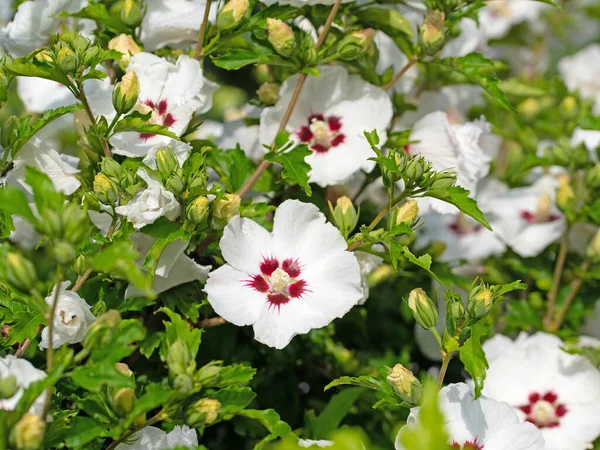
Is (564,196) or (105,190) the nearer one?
(105,190)

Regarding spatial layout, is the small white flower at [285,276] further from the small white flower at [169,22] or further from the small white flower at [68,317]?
the small white flower at [169,22]

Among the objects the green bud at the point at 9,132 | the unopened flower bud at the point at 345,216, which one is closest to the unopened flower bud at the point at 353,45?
the unopened flower bud at the point at 345,216

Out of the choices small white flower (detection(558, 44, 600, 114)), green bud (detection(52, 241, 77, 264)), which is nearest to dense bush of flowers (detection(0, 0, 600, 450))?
green bud (detection(52, 241, 77, 264))

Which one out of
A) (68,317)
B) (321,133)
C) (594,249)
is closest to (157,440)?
(68,317)

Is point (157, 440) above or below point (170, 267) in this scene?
below

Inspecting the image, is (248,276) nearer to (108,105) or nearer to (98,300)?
(98,300)

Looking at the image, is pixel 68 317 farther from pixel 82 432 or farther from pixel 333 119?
pixel 333 119

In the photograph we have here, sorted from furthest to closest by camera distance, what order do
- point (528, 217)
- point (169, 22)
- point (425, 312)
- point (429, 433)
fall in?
1. point (528, 217)
2. point (169, 22)
3. point (425, 312)
4. point (429, 433)
